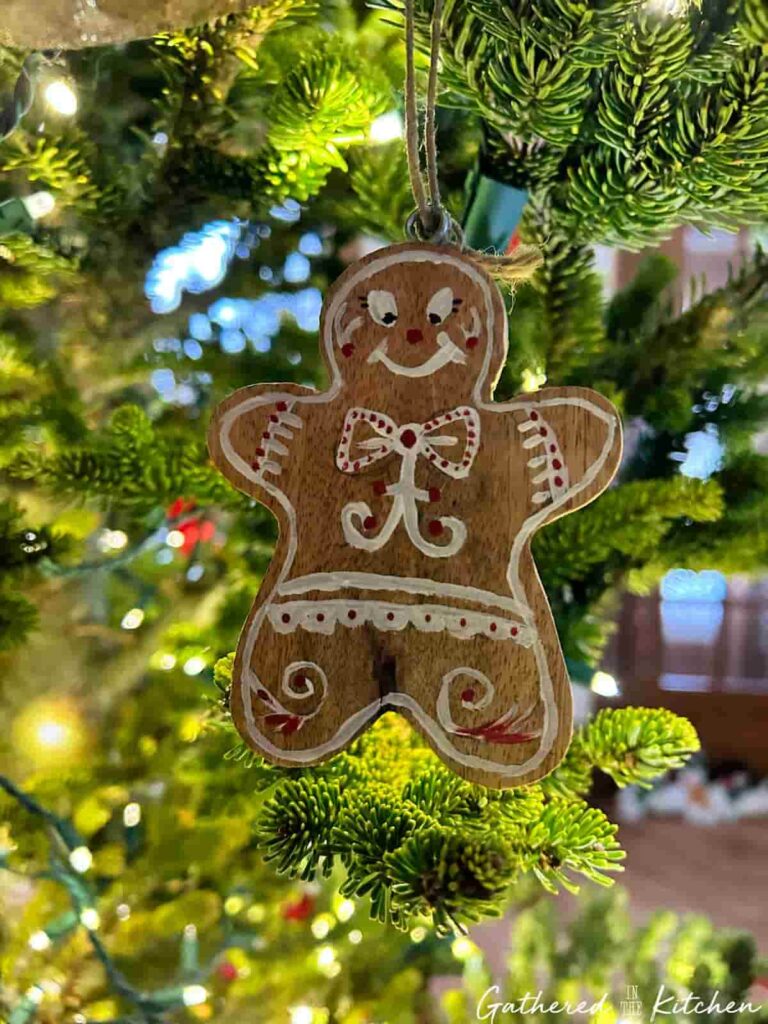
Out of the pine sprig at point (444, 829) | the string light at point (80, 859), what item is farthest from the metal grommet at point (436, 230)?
the string light at point (80, 859)

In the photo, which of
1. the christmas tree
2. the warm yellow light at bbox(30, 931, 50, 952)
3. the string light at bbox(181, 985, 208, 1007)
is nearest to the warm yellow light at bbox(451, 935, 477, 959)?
the christmas tree

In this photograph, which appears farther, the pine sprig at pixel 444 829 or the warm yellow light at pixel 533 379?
the warm yellow light at pixel 533 379

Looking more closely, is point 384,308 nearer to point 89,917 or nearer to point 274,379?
point 274,379

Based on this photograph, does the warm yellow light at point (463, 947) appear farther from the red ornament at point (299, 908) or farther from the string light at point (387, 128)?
the string light at point (387, 128)

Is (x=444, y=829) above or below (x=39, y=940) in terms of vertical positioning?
above

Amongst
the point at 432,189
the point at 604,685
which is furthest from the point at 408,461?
the point at 604,685

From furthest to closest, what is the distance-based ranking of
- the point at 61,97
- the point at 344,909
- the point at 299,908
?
the point at 299,908 < the point at 344,909 < the point at 61,97
